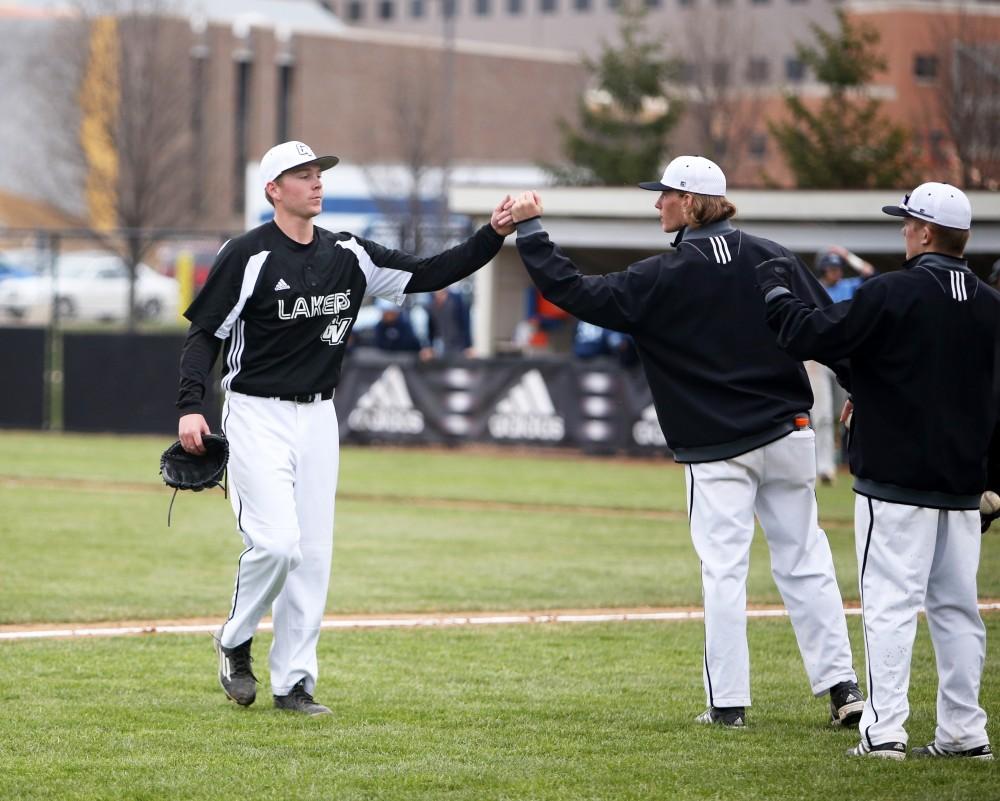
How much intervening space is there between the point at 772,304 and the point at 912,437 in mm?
705

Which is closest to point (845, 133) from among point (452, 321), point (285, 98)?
point (452, 321)

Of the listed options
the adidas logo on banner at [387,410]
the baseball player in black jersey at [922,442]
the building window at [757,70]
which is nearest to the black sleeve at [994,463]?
the baseball player in black jersey at [922,442]

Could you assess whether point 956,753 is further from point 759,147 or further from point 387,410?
point 759,147

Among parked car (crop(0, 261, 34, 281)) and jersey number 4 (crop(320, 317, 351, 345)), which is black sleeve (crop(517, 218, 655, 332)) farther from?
parked car (crop(0, 261, 34, 281))

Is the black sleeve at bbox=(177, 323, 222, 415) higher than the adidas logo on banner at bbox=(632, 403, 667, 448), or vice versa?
the black sleeve at bbox=(177, 323, 222, 415)

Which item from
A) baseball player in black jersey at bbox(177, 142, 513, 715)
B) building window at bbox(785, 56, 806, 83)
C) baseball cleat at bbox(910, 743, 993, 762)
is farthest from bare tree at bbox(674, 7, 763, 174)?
baseball cleat at bbox(910, 743, 993, 762)

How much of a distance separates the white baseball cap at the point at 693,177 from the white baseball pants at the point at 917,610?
1.48 metres

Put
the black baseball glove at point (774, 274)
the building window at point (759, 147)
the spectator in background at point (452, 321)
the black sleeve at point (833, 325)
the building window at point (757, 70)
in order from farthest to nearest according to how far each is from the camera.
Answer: the building window at point (759, 147) → the building window at point (757, 70) → the spectator in background at point (452, 321) → the black baseball glove at point (774, 274) → the black sleeve at point (833, 325)

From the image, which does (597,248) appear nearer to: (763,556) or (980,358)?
(763,556)

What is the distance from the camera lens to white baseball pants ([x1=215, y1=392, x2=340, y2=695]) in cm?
643

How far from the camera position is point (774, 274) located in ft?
19.6

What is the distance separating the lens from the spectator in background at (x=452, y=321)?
2364 cm

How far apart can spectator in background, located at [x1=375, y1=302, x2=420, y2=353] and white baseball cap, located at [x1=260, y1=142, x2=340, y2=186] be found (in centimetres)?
1508

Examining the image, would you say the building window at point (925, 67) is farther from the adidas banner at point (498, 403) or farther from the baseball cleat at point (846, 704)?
the baseball cleat at point (846, 704)
